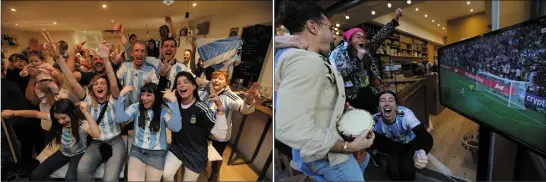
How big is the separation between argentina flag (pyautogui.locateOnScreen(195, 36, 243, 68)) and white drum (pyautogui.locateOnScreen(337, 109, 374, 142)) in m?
0.55

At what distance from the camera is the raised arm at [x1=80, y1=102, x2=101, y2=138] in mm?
1582

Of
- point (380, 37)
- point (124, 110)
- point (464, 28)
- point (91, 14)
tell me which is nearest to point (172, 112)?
point (124, 110)

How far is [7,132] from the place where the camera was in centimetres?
166

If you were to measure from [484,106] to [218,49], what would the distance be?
1336 millimetres

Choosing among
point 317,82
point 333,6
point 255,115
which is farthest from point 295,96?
point 333,6

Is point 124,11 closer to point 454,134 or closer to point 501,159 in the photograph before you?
point 454,134

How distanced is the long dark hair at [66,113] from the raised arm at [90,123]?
0.06 feet

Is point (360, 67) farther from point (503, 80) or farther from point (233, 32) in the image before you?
point (503, 80)

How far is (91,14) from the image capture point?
1632 millimetres

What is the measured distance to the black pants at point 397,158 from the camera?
66.4 inches

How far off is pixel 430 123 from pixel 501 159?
23.8 inches

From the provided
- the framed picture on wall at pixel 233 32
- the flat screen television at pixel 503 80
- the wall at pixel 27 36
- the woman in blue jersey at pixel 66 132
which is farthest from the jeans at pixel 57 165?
the flat screen television at pixel 503 80

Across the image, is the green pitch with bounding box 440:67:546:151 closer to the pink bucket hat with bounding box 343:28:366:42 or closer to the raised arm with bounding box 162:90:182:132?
the pink bucket hat with bounding box 343:28:366:42

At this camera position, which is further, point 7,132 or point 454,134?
point 454,134
